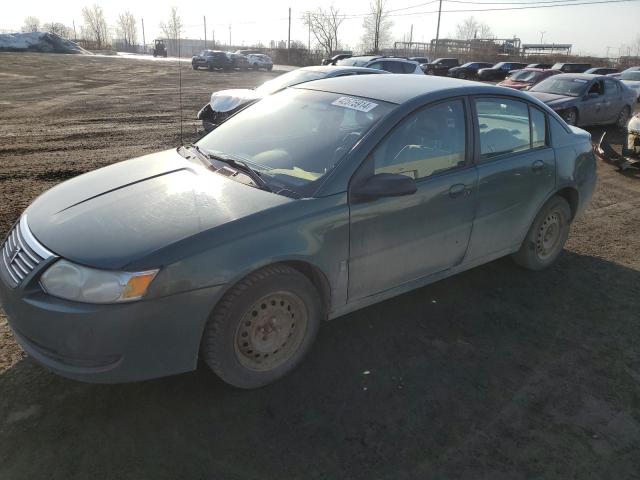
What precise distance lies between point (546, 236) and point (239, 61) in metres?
42.3

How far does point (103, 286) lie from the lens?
92.8 inches

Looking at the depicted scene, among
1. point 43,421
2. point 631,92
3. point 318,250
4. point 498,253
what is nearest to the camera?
point 43,421

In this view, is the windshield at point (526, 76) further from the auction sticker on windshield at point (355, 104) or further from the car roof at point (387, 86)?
the auction sticker on windshield at point (355, 104)

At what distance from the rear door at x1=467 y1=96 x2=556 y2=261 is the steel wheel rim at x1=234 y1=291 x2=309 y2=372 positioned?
1550 mm

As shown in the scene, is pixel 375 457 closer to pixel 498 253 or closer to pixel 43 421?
pixel 43 421

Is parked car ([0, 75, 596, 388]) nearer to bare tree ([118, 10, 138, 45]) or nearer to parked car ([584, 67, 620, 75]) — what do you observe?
parked car ([584, 67, 620, 75])

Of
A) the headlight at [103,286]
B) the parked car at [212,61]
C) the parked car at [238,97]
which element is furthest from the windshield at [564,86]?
the parked car at [212,61]

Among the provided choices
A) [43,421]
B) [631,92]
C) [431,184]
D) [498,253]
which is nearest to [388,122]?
[431,184]

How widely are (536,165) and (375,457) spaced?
2771 millimetres

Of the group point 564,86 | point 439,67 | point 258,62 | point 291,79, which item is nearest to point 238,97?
point 291,79

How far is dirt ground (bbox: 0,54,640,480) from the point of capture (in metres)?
2.39

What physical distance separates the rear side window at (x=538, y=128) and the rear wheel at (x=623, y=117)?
11.8m

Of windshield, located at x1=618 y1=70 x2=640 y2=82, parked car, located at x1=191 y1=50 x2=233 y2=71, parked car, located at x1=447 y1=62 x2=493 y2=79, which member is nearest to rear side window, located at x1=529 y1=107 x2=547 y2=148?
windshield, located at x1=618 y1=70 x2=640 y2=82

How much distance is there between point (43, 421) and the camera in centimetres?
257
